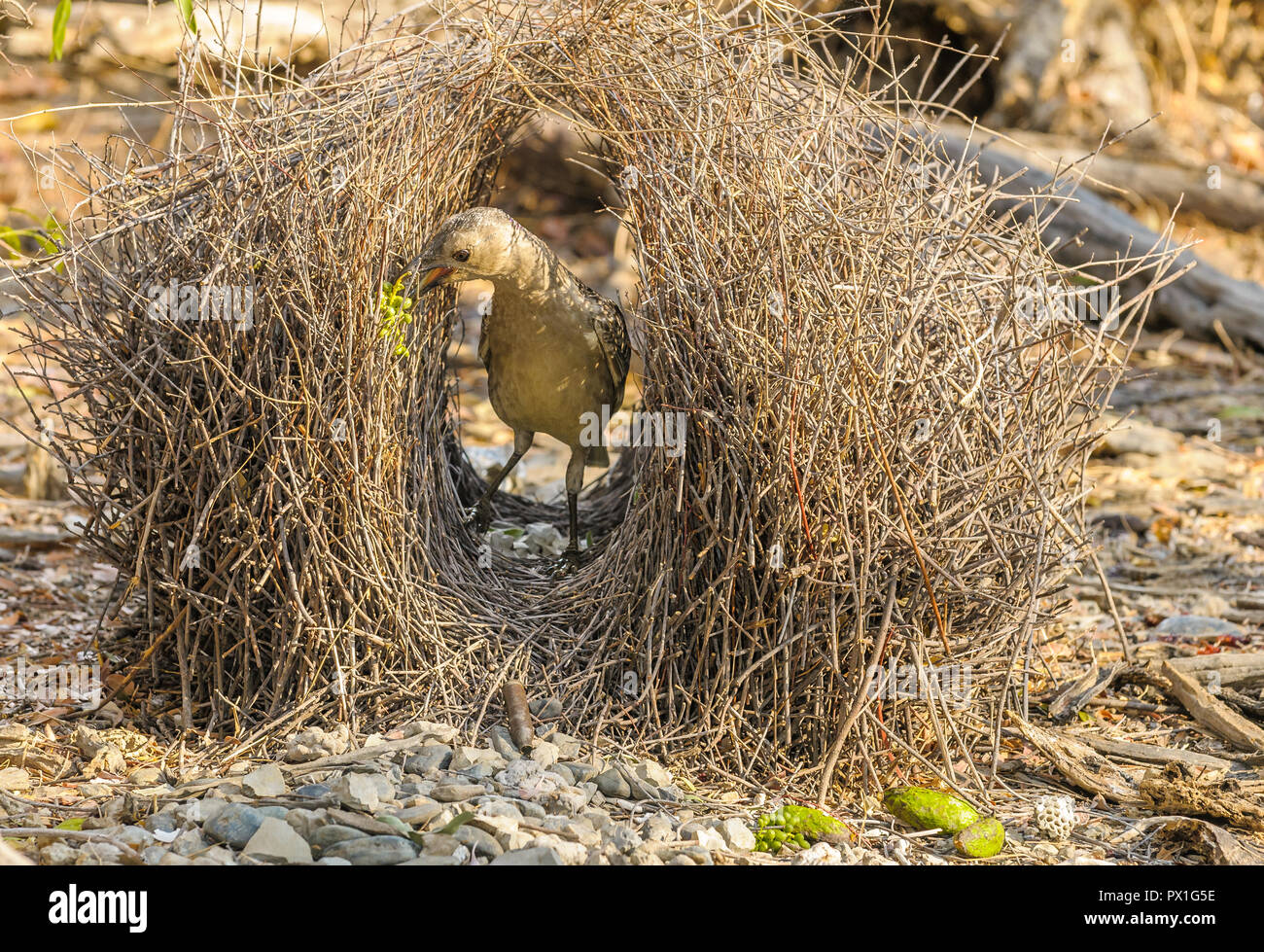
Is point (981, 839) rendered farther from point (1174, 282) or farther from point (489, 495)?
point (1174, 282)

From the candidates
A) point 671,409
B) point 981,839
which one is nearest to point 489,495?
point 671,409

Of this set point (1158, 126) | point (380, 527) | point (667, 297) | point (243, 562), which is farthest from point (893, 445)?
point (1158, 126)

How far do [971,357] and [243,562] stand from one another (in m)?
2.07

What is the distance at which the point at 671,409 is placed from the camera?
130 inches

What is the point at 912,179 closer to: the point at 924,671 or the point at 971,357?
the point at 971,357

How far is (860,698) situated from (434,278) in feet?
5.76

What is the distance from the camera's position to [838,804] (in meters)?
3.10

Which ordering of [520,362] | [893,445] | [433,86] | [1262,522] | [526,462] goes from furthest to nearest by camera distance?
[526,462] → [1262,522] → [520,362] → [433,86] → [893,445]

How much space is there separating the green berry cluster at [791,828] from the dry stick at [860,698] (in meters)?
0.11

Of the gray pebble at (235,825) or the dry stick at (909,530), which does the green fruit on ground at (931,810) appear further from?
the gray pebble at (235,825)

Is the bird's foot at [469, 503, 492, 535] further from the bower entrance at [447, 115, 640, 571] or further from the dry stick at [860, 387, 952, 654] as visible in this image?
the dry stick at [860, 387, 952, 654]

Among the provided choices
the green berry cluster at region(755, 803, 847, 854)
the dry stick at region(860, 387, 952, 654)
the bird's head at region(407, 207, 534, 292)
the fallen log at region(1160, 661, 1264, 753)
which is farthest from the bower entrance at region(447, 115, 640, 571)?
the fallen log at region(1160, 661, 1264, 753)

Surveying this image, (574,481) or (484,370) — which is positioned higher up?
(484,370)

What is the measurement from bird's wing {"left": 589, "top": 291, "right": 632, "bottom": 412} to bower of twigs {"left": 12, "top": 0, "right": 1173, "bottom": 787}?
27.5 inches
